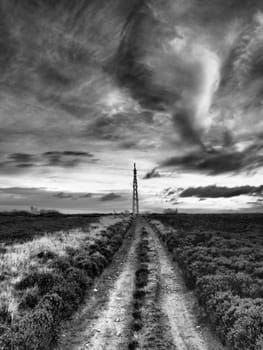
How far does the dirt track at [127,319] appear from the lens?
25.8 ft

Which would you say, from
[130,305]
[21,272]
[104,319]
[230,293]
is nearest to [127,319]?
[104,319]

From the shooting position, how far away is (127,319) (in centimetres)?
942

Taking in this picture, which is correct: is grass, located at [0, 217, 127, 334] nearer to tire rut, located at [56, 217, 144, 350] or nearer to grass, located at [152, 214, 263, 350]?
tire rut, located at [56, 217, 144, 350]

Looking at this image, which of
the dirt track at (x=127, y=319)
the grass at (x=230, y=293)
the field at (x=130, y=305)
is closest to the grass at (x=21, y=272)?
the field at (x=130, y=305)

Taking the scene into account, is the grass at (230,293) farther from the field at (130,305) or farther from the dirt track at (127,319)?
the dirt track at (127,319)

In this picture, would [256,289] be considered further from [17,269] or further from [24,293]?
[17,269]

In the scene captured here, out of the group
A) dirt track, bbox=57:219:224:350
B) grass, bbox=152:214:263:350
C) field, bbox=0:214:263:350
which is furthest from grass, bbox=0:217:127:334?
grass, bbox=152:214:263:350

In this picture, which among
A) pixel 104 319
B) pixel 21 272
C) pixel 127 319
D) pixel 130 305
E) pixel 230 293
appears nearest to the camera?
pixel 127 319

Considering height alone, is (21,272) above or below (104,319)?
above

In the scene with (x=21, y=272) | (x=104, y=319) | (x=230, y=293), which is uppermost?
(x=21, y=272)

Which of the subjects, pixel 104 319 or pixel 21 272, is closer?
pixel 104 319

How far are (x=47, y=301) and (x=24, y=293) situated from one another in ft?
5.94

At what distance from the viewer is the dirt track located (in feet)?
25.8

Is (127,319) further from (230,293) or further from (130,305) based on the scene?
(230,293)
